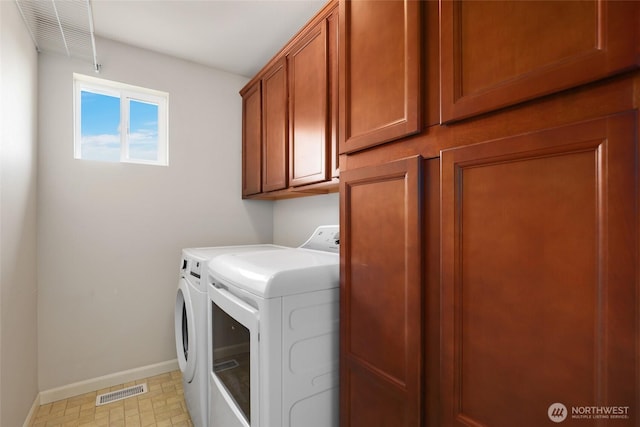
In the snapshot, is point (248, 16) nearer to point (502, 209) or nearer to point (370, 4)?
point (370, 4)

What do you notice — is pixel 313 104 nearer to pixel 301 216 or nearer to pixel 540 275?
pixel 301 216

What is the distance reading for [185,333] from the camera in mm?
2088

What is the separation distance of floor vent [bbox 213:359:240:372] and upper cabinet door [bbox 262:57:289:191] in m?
1.11

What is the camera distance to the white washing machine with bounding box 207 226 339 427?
1032 mm

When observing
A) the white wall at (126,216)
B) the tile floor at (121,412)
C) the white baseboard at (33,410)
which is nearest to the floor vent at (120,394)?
the tile floor at (121,412)

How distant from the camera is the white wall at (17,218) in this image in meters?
1.45

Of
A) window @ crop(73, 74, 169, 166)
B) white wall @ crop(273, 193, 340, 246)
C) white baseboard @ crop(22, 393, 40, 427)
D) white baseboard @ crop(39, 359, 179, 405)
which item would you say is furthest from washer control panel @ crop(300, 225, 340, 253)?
white baseboard @ crop(22, 393, 40, 427)

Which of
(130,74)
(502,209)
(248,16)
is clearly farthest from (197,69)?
(502,209)

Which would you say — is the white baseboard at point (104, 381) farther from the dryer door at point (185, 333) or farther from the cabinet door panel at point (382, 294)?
the cabinet door panel at point (382, 294)

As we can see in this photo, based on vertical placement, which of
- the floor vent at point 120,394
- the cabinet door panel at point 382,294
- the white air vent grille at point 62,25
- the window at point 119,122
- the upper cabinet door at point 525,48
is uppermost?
the white air vent grille at point 62,25

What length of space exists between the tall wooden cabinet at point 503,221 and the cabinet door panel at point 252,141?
148 centimetres

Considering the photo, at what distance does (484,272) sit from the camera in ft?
2.37

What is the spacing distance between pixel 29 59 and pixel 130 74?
1.99 ft

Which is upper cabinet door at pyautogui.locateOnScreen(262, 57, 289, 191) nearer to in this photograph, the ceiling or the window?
the ceiling
